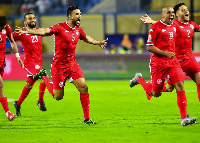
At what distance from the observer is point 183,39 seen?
1056 centimetres

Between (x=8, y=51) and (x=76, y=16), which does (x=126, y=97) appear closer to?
(x=76, y=16)

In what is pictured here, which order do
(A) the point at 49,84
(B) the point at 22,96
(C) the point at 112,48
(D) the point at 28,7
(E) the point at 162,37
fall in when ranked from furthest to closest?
(D) the point at 28,7 → (C) the point at 112,48 → (B) the point at 22,96 → (A) the point at 49,84 → (E) the point at 162,37

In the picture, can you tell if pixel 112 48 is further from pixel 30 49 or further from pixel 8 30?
pixel 8 30

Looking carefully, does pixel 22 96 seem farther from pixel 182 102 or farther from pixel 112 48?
pixel 112 48

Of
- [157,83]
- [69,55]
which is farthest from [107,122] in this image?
[69,55]

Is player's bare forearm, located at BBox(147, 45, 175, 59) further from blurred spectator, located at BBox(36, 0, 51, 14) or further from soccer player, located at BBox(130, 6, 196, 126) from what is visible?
blurred spectator, located at BBox(36, 0, 51, 14)

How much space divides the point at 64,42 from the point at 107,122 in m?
1.81

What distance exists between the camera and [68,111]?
38.5 feet

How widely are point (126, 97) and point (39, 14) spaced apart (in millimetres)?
13620

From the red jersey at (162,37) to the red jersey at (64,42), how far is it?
151cm

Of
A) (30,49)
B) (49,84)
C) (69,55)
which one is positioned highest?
(69,55)

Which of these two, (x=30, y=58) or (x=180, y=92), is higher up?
(x=30, y=58)

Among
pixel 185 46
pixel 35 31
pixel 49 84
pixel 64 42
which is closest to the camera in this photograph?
pixel 35 31

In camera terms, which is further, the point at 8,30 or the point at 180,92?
the point at 8,30
